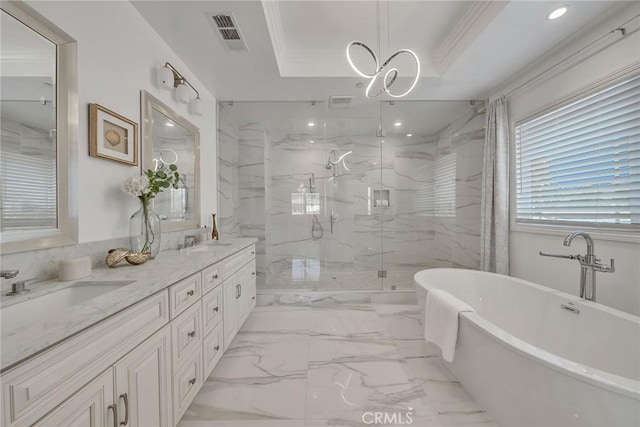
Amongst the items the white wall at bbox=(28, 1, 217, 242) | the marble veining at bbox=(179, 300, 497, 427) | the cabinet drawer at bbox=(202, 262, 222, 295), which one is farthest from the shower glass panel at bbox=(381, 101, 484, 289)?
the white wall at bbox=(28, 1, 217, 242)

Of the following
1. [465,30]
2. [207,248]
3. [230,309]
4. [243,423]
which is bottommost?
[243,423]

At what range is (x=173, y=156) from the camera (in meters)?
2.21

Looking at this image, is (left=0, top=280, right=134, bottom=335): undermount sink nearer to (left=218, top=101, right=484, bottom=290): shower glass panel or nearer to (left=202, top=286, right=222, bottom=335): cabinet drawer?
(left=202, top=286, right=222, bottom=335): cabinet drawer

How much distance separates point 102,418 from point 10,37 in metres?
1.52

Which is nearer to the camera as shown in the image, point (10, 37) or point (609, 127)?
point (10, 37)

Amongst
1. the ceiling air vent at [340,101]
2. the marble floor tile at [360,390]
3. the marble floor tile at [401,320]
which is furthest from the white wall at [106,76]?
the marble floor tile at [401,320]

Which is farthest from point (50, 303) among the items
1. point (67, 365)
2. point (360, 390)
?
point (360, 390)

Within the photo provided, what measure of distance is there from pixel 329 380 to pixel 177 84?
269 cm

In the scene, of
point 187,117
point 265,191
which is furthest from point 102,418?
point 265,191

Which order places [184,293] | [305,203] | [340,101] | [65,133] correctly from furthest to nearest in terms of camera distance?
[305,203]
[340,101]
[184,293]
[65,133]

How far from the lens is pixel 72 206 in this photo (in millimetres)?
1277

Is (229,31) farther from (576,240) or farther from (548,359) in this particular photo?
(576,240)

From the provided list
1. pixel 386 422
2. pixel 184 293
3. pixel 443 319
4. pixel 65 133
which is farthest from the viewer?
pixel 443 319

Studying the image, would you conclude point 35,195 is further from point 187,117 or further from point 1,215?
point 187,117
